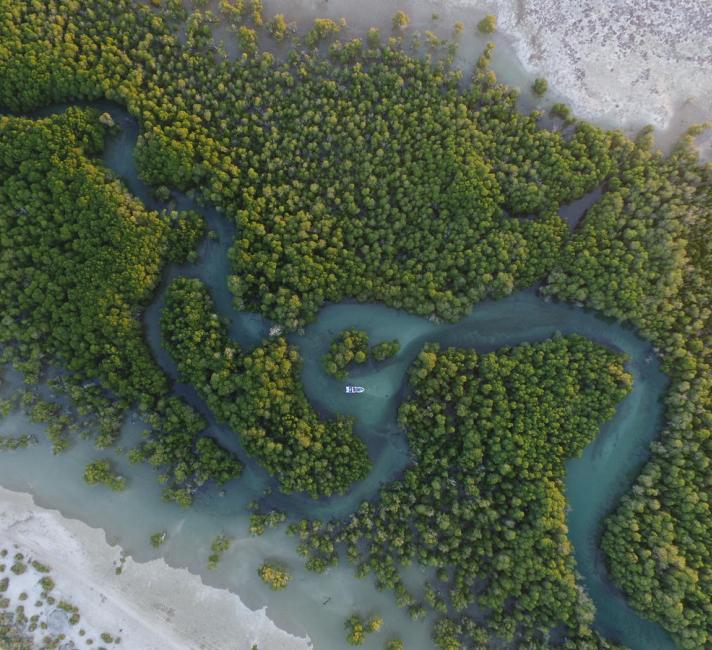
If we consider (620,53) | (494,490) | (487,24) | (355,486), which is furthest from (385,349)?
(620,53)

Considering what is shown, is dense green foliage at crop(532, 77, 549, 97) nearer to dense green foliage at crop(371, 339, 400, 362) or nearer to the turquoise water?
the turquoise water

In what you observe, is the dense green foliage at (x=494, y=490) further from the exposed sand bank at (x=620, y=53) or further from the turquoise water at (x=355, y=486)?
the exposed sand bank at (x=620, y=53)

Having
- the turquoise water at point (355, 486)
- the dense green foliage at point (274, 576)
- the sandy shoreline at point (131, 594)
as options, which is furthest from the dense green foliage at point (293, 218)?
the sandy shoreline at point (131, 594)

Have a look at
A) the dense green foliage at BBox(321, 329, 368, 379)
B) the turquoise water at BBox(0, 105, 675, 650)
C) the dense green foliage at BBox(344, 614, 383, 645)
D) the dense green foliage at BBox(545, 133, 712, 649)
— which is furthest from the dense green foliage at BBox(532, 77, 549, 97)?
the dense green foliage at BBox(344, 614, 383, 645)

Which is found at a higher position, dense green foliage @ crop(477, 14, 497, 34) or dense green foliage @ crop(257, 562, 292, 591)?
dense green foliage @ crop(477, 14, 497, 34)

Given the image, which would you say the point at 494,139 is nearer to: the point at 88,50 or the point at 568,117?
the point at 568,117
